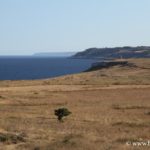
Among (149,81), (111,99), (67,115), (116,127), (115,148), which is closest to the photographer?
(115,148)

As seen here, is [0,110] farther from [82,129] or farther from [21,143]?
[21,143]

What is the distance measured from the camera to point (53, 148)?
18203mm

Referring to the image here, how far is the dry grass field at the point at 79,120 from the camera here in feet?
64.0

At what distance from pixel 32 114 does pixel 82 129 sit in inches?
397

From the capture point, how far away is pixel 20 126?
25625mm

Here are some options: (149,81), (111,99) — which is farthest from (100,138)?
(149,81)

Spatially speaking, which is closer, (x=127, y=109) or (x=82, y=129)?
(x=82, y=129)

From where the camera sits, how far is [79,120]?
31031mm

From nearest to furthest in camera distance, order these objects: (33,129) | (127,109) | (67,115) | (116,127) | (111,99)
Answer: (33,129) < (116,127) < (67,115) < (127,109) < (111,99)

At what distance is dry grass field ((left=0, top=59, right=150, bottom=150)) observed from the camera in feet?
64.0

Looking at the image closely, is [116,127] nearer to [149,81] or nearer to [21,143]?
[21,143]

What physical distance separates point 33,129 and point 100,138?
174 inches

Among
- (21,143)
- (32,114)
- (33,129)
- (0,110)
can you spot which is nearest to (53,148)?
(21,143)

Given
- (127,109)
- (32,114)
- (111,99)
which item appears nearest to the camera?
(32,114)
